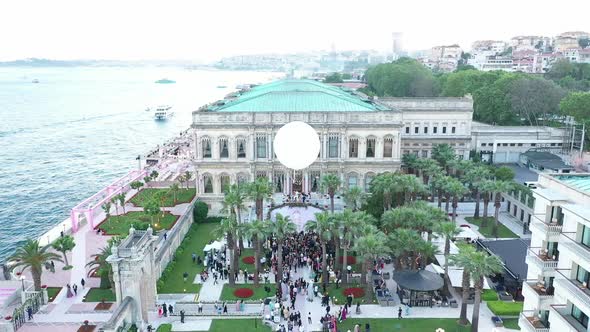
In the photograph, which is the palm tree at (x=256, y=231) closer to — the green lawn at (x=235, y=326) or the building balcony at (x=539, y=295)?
the green lawn at (x=235, y=326)

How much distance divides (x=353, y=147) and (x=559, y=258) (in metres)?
42.2

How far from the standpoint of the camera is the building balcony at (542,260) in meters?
25.4

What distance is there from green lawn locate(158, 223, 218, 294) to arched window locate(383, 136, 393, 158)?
2496 centimetres

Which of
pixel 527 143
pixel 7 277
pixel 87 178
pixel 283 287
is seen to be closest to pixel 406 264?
pixel 283 287

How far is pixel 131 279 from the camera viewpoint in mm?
35969

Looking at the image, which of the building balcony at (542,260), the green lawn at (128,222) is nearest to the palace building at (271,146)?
the green lawn at (128,222)

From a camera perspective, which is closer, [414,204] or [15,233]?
[414,204]

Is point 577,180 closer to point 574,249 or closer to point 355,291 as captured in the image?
point 574,249

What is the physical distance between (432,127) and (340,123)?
23.8 m

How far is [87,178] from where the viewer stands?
10044 cm

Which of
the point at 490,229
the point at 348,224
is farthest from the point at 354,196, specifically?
the point at 490,229

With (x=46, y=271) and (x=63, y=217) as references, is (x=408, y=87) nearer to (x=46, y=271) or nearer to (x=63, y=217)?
(x=63, y=217)

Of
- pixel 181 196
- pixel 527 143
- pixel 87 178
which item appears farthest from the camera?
pixel 87 178

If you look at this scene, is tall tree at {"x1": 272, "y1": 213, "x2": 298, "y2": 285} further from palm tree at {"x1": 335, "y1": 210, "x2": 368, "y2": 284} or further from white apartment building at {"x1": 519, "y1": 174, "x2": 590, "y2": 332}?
white apartment building at {"x1": 519, "y1": 174, "x2": 590, "y2": 332}
